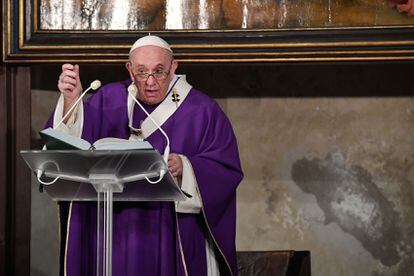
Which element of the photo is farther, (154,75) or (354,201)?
(354,201)

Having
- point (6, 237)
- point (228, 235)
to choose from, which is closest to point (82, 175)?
point (228, 235)

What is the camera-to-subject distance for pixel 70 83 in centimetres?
481

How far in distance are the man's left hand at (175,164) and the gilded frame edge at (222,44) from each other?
6.45 feet

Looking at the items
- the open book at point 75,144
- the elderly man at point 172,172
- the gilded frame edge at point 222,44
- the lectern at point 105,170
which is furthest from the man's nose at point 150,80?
the gilded frame edge at point 222,44

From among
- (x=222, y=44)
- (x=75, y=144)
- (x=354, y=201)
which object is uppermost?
(x=222, y=44)

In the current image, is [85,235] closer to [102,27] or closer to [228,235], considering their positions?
[228,235]

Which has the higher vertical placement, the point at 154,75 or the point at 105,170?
the point at 154,75

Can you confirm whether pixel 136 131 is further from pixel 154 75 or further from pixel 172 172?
A: pixel 172 172

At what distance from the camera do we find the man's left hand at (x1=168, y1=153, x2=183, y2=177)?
16.1 feet

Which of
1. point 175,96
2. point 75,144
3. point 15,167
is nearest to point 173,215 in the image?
point 175,96

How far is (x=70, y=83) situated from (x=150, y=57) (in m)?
0.58

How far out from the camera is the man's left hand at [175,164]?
4.90 meters

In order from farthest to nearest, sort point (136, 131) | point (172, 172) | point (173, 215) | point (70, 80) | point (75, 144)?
point (136, 131) < point (173, 215) < point (172, 172) < point (70, 80) < point (75, 144)

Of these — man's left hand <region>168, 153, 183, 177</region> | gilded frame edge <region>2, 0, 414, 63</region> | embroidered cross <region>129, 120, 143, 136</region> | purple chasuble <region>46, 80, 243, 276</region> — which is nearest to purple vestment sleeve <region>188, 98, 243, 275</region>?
purple chasuble <region>46, 80, 243, 276</region>
